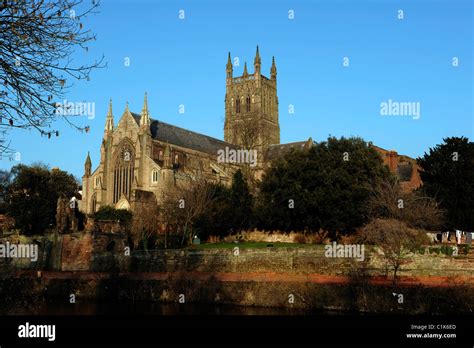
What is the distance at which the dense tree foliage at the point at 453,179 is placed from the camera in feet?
136

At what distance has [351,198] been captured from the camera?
Answer: 40094 mm

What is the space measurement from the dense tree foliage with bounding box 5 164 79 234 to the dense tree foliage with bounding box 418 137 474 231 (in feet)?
125

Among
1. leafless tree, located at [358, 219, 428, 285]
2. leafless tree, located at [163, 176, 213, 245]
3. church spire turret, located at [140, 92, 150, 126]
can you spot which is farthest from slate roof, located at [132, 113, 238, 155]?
leafless tree, located at [358, 219, 428, 285]

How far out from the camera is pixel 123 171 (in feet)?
233

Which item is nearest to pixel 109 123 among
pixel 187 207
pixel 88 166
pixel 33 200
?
pixel 88 166

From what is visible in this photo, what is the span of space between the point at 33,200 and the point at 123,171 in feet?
46.9

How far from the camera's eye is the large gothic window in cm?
6956

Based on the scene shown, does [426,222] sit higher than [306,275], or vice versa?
[426,222]

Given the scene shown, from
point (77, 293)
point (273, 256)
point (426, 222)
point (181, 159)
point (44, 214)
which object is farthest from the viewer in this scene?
point (181, 159)

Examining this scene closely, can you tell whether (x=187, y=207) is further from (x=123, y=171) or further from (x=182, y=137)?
(x=182, y=137)

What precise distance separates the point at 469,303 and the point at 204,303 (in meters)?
14.1

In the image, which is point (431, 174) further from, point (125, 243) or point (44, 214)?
point (44, 214)

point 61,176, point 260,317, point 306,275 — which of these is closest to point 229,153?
point 61,176

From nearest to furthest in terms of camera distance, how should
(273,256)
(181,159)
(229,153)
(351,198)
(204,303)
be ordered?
(204,303)
(273,256)
(351,198)
(181,159)
(229,153)
